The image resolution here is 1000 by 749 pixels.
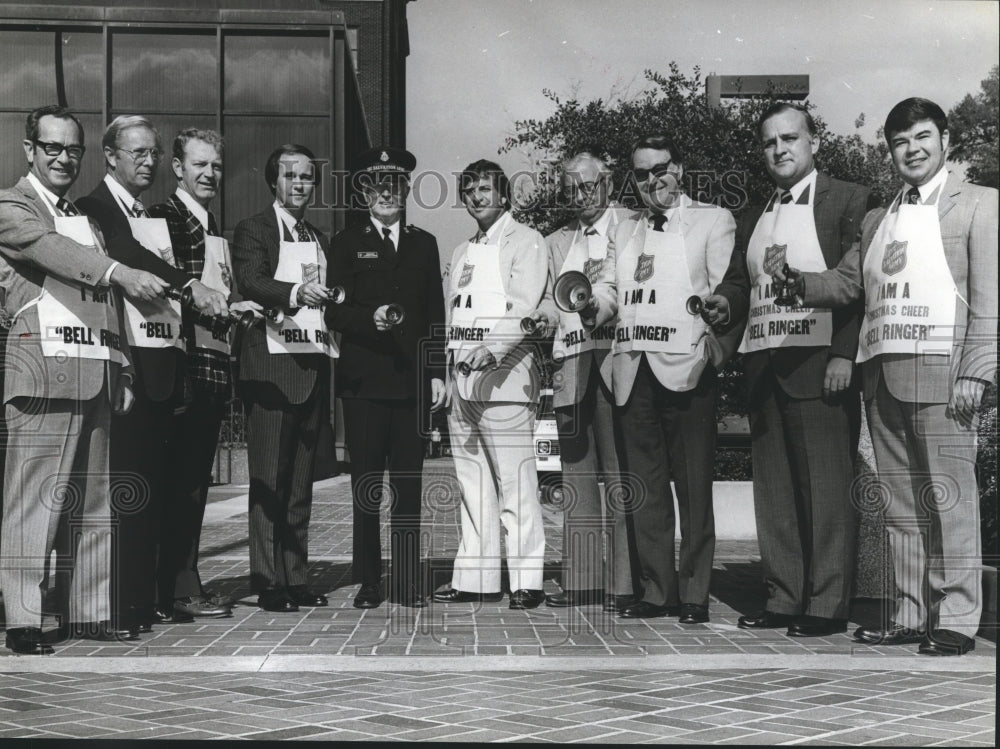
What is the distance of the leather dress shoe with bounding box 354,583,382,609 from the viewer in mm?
5906

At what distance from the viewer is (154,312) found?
17.8ft

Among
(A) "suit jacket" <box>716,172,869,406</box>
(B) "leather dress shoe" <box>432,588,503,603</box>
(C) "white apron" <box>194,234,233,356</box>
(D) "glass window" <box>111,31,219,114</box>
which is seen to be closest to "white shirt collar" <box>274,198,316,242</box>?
(C) "white apron" <box>194,234,233,356</box>

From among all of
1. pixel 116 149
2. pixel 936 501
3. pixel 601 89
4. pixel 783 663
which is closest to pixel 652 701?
pixel 783 663

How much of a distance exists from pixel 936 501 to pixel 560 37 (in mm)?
2475

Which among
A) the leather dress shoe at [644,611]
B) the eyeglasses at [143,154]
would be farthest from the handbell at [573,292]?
the eyeglasses at [143,154]

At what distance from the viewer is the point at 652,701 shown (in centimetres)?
420

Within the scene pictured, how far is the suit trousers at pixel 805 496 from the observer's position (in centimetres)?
527

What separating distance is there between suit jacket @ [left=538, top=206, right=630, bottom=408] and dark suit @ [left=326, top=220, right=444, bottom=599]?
60 cm

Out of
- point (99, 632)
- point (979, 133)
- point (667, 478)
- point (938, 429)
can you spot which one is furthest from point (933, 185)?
point (99, 632)

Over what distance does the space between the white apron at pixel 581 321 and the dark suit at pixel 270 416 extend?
4.00 feet

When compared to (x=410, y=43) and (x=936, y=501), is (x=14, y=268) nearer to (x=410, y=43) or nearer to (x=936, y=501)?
(x=410, y=43)

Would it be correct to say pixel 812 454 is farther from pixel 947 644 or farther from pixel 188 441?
pixel 188 441

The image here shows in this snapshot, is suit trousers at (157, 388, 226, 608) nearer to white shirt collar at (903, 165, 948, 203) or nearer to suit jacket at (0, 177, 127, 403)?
suit jacket at (0, 177, 127, 403)

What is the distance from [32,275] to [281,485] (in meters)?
1.62
